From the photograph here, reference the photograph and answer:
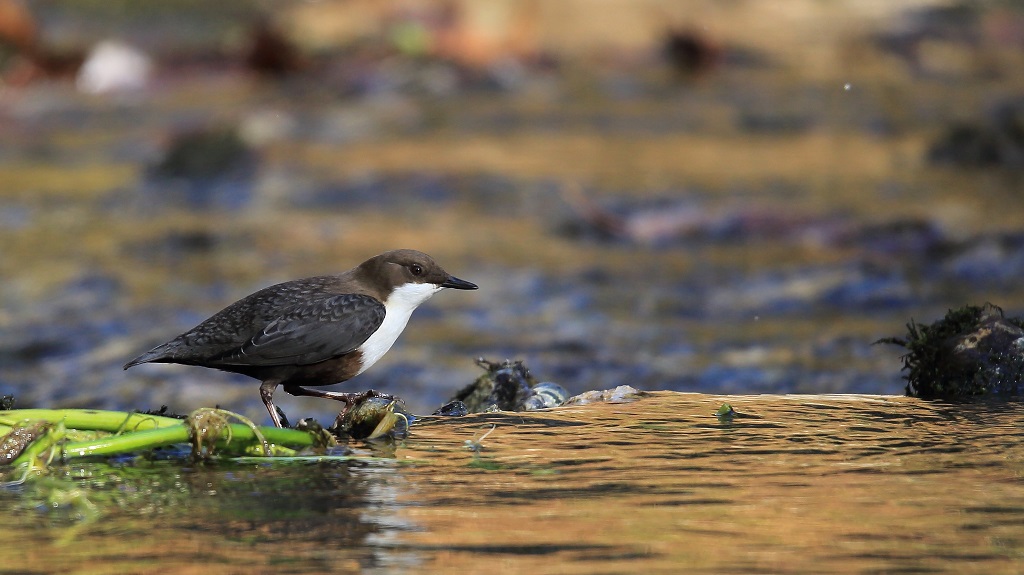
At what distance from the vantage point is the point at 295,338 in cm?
470

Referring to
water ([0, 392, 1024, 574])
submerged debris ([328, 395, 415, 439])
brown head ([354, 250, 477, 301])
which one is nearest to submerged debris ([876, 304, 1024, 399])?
water ([0, 392, 1024, 574])

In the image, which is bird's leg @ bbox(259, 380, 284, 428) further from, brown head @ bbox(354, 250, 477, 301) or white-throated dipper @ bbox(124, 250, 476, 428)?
brown head @ bbox(354, 250, 477, 301)

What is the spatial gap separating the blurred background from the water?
131 inches

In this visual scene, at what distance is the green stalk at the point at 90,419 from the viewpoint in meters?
3.92

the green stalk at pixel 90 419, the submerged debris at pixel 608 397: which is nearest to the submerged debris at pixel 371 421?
the green stalk at pixel 90 419

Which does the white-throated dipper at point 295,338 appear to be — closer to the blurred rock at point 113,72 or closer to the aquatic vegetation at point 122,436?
the aquatic vegetation at point 122,436

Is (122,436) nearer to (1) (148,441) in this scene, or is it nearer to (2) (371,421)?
(1) (148,441)

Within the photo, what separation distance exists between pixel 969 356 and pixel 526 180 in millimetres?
9842

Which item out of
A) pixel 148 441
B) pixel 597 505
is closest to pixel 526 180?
pixel 148 441

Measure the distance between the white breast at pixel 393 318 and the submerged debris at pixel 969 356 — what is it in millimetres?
1671

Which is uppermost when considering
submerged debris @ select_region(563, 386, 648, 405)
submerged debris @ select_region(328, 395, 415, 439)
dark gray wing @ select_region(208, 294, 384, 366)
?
dark gray wing @ select_region(208, 294, 384, 366)

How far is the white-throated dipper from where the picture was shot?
471 centimetres

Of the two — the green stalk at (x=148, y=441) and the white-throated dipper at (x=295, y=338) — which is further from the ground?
the white-throated dipper at (x=295, y=338)

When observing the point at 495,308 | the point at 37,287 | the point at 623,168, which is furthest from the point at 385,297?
the point at 623,168
